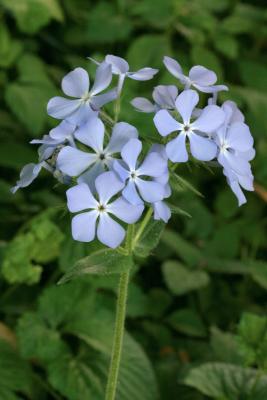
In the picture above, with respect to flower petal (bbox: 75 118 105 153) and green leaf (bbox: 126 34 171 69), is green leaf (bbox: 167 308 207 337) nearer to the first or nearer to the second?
green leaf (bbox: 126 34 171 69)

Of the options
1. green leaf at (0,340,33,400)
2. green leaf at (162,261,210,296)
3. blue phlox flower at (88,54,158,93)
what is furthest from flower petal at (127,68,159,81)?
green leaf at (162,261,210,296)

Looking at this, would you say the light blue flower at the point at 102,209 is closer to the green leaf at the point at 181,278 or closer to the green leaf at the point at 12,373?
the green leaf at the point at 12,373

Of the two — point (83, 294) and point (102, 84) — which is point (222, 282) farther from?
point (102, 84)

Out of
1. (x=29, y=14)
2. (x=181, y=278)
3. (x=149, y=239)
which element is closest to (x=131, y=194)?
(x=149, y=239)

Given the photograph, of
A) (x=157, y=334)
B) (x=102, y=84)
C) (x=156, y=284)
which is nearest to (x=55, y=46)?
(x=156, y=284)

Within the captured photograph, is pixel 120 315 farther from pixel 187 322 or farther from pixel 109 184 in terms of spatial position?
pixel 187 322

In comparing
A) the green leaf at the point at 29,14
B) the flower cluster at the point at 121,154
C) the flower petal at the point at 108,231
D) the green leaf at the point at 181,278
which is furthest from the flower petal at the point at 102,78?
the green leaf at the point at 29,14

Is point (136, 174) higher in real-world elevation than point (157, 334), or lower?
higher
